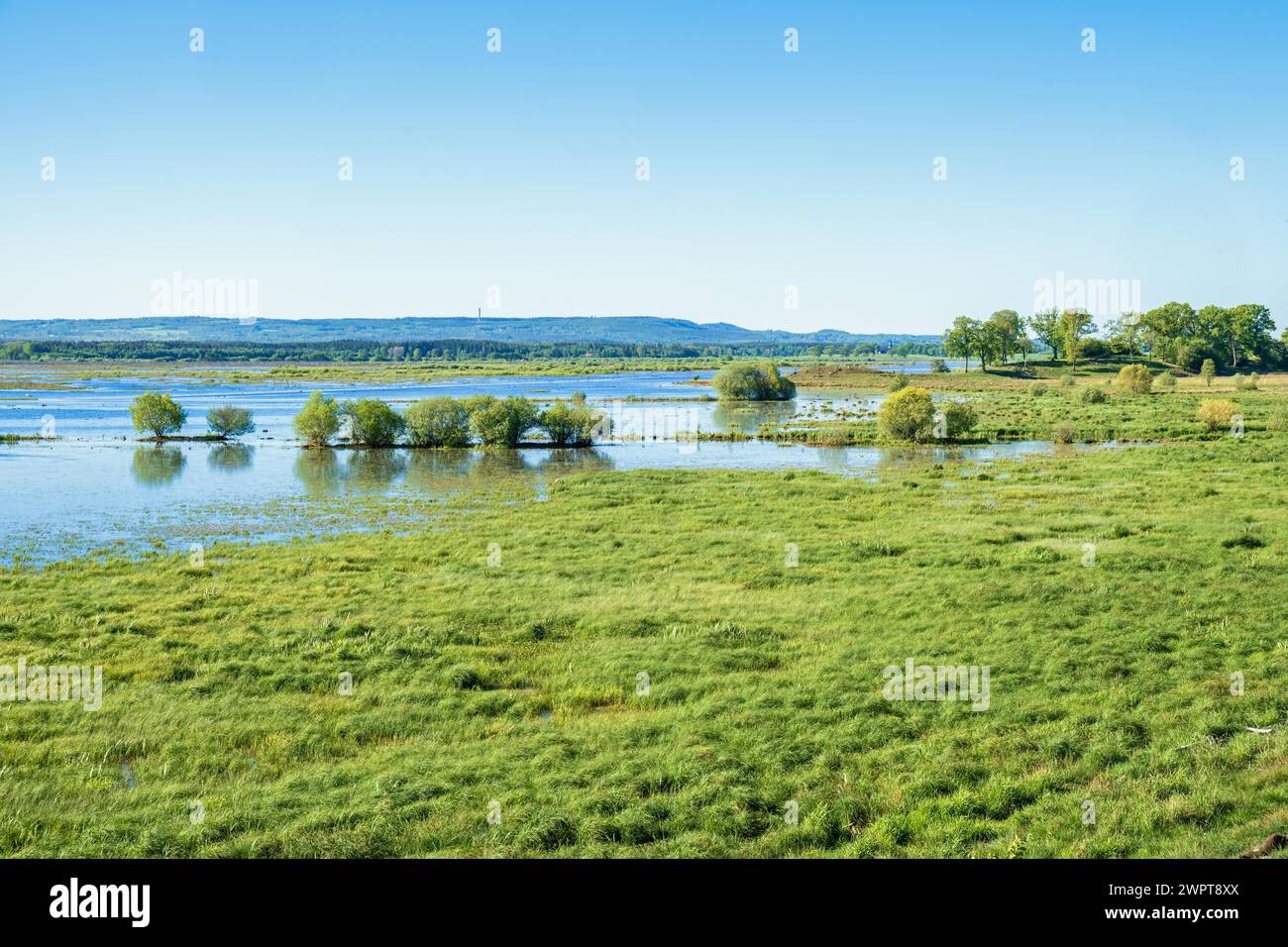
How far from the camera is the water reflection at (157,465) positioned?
49656mm

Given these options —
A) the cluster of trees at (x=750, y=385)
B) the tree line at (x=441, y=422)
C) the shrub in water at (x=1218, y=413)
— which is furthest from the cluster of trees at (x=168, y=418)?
the shrub in water at (x=1218, y=413)

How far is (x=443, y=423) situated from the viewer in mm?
66312

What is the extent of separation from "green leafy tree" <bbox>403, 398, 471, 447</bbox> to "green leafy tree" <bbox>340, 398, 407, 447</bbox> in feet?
3.43

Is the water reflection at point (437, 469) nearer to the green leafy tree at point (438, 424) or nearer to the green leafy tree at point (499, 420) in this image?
the green leafy tree at point (438, 424)

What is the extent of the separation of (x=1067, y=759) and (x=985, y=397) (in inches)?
4052

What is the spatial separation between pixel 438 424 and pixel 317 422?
27.7 feet

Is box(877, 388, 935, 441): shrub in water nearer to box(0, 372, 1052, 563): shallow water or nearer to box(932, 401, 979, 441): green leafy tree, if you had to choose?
box(932, 401, 979, 441): green leafy tree

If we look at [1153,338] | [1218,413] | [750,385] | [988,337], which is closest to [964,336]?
A: [988,337]

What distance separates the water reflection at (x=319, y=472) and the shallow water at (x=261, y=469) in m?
0.10

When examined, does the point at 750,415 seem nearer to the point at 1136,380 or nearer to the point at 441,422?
the point at 441,422

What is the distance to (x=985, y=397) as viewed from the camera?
354 feet

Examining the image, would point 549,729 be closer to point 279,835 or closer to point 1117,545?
point 279,835
